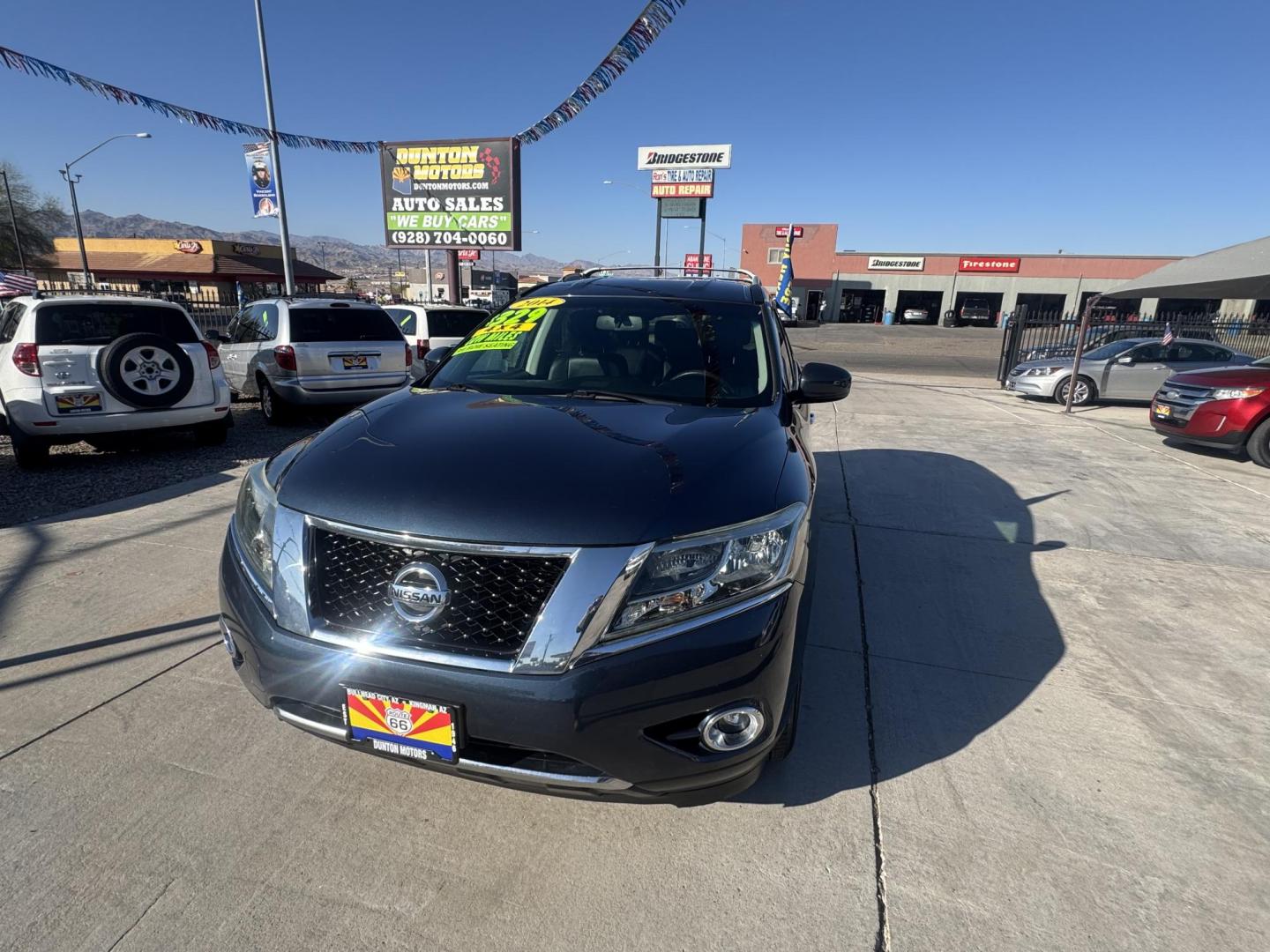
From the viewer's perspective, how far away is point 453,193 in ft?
61.7

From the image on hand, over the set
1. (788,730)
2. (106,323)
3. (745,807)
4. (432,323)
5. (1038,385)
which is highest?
(106,323)

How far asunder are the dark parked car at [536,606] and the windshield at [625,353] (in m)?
0.81

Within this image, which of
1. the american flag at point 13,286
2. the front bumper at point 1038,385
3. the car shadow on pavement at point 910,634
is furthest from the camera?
the american flag at point 13,286

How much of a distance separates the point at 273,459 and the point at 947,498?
5433mm

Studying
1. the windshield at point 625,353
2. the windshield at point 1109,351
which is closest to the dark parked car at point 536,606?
the windshield at point 625,353

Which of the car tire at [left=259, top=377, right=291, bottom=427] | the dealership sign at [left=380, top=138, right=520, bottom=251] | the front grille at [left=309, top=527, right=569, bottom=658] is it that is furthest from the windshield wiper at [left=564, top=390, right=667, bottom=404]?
the dealership sign at [left=380, top=138, right=520, bottom=251]

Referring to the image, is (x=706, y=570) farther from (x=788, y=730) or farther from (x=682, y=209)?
(x=682, y=209)

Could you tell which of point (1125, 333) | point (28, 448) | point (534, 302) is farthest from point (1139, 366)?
point (28, 448)

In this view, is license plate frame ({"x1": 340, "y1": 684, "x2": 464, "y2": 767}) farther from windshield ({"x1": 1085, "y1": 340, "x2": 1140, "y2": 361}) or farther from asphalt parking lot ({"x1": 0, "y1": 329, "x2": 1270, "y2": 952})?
windshield ({"x1": 1085, "y1": 340, "x2": 1140, "y2": 361})

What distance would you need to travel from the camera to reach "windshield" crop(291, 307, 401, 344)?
332 inches

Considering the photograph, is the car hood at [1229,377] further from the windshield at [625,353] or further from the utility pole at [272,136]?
the utility pole at [272,136]

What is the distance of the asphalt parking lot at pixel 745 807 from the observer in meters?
1.83

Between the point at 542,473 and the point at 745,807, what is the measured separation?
1.35m

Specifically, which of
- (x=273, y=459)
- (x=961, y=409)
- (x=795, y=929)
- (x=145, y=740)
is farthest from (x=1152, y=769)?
(x=961, y=409)
